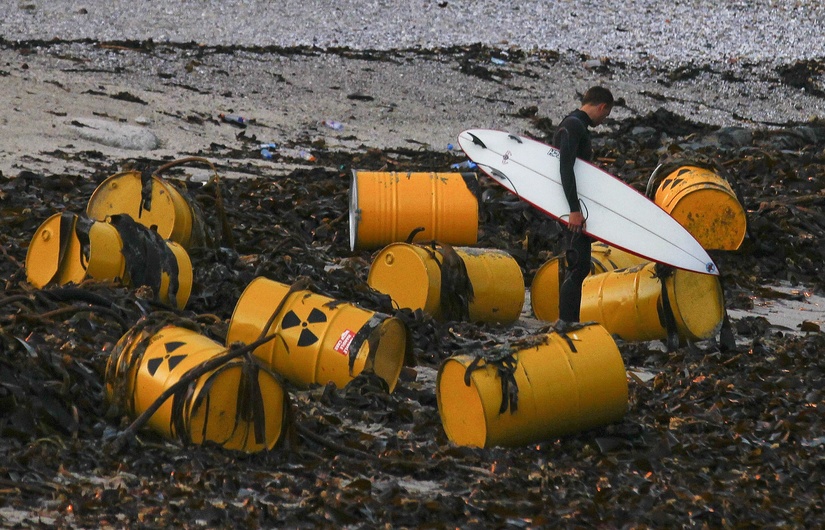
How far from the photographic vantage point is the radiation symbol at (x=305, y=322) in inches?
212

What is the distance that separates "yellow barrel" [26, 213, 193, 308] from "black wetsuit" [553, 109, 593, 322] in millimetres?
2006

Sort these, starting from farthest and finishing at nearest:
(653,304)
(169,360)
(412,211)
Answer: (412,211)
(653,304)
(169,360)

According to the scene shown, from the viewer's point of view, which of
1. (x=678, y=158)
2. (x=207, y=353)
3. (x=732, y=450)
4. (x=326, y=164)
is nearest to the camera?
(x=207, y=353)

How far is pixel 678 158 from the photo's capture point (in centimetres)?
860

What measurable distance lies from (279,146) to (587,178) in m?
6.08

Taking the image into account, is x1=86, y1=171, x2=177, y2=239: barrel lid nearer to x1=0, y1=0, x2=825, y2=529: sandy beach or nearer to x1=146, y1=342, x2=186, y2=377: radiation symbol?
x1=0, y1=0, x2=825, y2=529: sandy beach

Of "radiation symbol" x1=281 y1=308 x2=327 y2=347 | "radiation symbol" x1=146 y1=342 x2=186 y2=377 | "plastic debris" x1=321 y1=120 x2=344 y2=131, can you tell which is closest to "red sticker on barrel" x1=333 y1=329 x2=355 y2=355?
"radiation symbol" x1=281 y1=308 x2=327 y2=347

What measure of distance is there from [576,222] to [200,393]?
102 inches

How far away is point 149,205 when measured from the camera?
7.27 meters

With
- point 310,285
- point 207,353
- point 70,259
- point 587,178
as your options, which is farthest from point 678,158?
point 207,353

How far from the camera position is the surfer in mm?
6207

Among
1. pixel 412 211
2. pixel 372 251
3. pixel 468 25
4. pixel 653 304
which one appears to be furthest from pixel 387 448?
pixel 468 25

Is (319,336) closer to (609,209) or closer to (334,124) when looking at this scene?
(609,209)

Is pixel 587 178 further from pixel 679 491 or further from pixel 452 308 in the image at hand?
pixel 679 491
